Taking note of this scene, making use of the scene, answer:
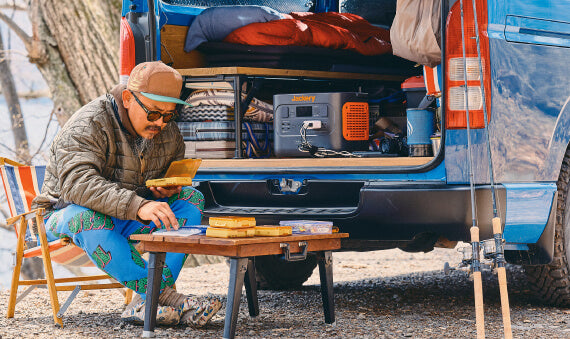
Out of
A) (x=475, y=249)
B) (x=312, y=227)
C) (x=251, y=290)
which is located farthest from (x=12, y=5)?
(x=475, y=249)

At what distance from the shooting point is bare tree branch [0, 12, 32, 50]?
8.24m

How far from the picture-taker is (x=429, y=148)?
3.90 m

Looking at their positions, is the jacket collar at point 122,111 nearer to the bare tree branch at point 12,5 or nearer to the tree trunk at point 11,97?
the tree trunk at point 11,97

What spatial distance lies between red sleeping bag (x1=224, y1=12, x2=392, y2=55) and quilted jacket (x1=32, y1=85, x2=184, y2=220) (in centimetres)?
89

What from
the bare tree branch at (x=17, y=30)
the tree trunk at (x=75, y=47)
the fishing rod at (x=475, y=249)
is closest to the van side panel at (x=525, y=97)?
the fishing rod at (x=475, y=249)

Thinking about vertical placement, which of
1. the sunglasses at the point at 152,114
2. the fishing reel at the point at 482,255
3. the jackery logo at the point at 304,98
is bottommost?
the fishing reel at the point at 482,255

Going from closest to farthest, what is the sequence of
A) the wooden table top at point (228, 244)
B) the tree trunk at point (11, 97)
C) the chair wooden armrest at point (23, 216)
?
1. the wooden table top at point (228, 244)
2. the chair wooden armrest at point (23, 216)
3. the tree trunk at point (11, 97)

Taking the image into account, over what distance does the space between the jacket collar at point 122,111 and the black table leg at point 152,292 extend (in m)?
0.68

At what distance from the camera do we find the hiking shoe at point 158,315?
361 centimetres

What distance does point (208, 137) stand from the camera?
14.7 feet

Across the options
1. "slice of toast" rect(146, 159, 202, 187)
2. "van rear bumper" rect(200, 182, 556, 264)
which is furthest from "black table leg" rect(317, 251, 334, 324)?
"slice of toast" rect(146, 159, 202, 187)

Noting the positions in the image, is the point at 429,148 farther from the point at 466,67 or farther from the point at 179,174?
the point at 179,174

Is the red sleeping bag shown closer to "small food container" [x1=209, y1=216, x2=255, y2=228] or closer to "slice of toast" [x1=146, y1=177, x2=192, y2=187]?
"slice of toast" [x1=146, y1=177, x2=192, y2=187]

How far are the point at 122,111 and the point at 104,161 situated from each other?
25 cm
